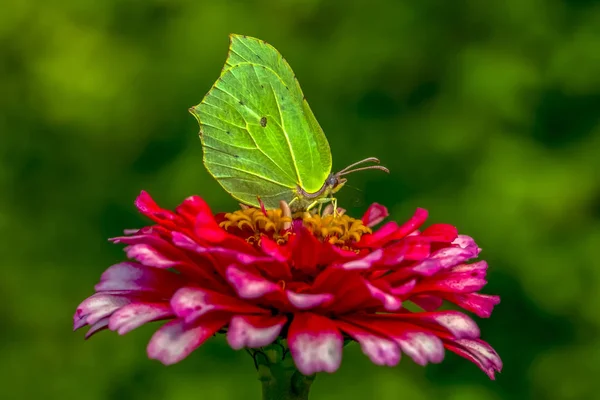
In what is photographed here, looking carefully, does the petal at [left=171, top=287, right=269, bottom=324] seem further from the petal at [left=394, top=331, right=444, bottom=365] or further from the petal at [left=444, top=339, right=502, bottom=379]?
the petal at [left=444, top=339, right=502, bottom=379]

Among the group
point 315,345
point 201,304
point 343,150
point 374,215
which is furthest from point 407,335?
point 343,150

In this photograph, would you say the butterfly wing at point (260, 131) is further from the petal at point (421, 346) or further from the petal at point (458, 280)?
the petal at point (421, 346)

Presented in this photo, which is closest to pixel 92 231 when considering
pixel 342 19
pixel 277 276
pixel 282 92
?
pixel 342 19

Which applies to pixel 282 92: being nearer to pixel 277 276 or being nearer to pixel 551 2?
pixel 277 276

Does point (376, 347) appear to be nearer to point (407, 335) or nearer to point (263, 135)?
point (407, 335)

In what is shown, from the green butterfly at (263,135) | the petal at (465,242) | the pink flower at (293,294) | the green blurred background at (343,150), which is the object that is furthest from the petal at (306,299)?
the green blurred background at (343,150)

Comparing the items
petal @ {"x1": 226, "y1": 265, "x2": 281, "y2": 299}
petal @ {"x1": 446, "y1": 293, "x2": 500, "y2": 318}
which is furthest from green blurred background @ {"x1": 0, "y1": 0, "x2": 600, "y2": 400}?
petal @ {"x1": 226, "y1": 265, "x2": 281, "y2": 299}
